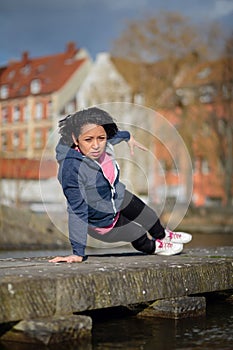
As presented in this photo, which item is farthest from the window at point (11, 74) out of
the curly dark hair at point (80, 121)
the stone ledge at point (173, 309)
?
the stone ledge at point (173, 309)

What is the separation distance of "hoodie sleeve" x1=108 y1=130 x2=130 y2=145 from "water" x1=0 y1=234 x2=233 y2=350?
5.47 feet

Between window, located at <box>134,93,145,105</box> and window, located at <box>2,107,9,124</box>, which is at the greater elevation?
window, located at <box>2,107,9,124</box>

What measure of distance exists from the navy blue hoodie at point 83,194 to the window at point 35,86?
6211cm

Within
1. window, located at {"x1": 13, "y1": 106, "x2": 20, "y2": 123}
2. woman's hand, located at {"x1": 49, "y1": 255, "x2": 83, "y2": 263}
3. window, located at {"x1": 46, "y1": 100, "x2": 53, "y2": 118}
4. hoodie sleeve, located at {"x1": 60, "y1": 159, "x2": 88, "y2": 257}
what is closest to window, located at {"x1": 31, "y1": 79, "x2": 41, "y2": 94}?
window, located at {"x1": 46, "y1": 100, "x2": 53, "y2": 118}

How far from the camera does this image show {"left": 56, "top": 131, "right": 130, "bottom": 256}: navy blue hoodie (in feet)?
21.8

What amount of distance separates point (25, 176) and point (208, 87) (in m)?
12.8

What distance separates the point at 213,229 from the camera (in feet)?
119

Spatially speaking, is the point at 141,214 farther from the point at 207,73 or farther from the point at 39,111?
the point at 39,111

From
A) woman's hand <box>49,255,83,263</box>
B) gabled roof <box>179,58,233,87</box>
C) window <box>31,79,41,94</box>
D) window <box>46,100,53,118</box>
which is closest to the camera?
woman's hand <box>49,255,83,263</box>

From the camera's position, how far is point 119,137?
746 cm

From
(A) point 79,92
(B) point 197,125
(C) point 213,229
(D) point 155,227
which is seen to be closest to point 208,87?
(B) point 197,125

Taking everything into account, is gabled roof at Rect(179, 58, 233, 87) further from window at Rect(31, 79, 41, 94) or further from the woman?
the woman

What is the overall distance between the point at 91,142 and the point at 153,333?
1.91m

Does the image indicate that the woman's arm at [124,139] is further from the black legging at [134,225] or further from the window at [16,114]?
the window at [16,114]
